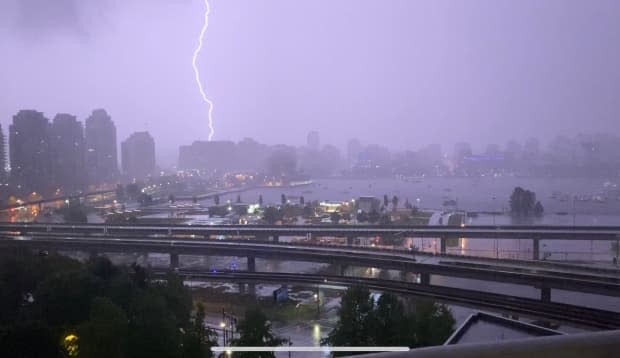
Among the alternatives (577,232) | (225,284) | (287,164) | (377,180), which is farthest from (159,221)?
(377,180)

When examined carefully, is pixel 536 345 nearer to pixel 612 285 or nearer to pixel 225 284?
pixel 612 285

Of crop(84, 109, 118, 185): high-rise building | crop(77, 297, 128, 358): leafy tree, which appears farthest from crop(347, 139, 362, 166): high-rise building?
crop(77, 297, 128, 358): leafy tree

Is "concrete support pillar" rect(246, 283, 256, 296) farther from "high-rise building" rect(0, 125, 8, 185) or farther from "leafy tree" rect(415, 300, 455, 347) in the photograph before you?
"high-rise building" rect(0, 125, 8, 185)

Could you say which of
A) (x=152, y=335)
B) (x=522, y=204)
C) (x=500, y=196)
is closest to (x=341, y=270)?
(x=152, y=335)

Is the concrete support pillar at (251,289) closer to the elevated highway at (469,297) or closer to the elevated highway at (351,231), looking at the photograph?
the elevated highway at (469,297)

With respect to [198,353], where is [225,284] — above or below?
below

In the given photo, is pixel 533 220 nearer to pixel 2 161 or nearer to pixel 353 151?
pixel 2 161
